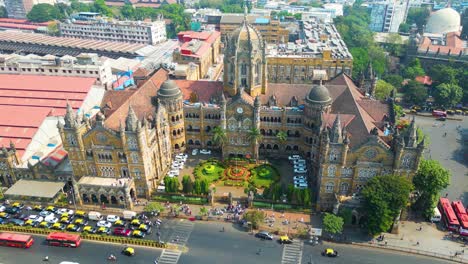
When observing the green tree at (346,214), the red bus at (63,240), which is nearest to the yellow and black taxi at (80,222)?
the red bus at (63,240)

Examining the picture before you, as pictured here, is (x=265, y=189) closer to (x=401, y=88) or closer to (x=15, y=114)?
(x=15, y=114)

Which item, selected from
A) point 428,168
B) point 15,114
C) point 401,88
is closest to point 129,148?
point 15,114

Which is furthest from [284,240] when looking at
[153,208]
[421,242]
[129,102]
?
[129,102]

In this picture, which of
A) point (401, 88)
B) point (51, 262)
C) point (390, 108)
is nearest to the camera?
point (51, 262)

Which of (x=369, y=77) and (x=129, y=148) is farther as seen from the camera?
(x=369, y=77)

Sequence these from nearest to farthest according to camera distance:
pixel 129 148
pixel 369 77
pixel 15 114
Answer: pixel 129 148, pixel 15 114, pixel 369 77

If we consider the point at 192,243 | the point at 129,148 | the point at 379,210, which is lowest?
the point at 192,243

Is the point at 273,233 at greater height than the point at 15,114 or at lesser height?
lesser
